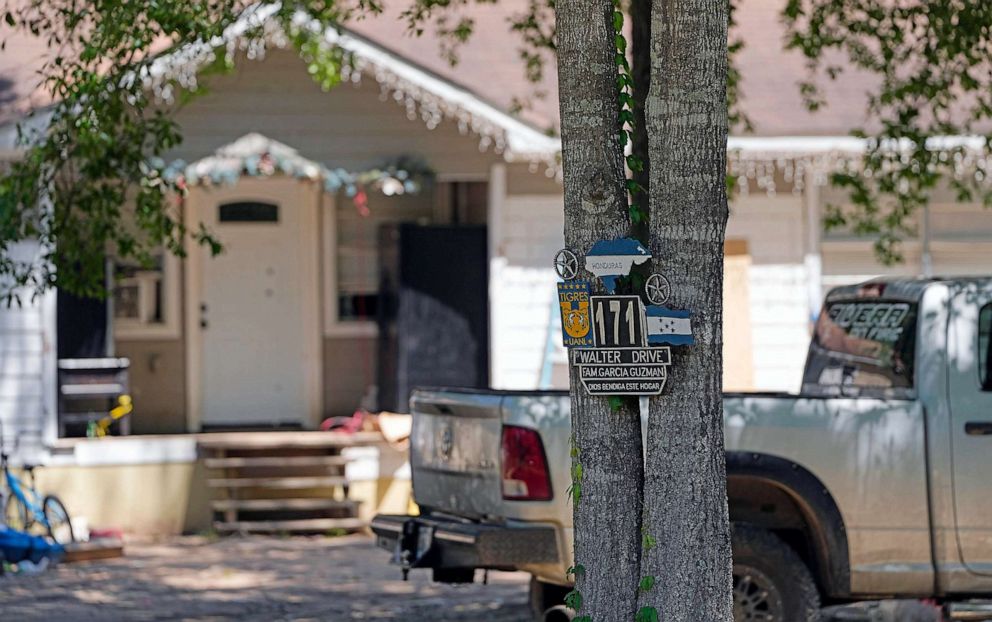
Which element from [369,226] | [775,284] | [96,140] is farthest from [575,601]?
[369,226]

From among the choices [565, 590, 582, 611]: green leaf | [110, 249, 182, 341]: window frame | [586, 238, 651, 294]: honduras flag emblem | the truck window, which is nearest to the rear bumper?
the truck window

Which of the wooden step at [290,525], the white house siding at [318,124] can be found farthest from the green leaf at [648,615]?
the white house siding at [318,124]

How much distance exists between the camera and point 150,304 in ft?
45.8

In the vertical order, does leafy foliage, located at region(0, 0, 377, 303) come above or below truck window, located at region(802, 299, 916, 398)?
above

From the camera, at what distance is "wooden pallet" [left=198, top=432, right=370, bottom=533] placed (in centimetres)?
1269

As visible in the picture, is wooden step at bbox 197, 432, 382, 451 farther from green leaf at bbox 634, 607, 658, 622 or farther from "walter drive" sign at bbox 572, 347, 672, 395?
green leaf at bbox 634, 607, 658, 622

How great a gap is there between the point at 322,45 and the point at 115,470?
3.97 metres

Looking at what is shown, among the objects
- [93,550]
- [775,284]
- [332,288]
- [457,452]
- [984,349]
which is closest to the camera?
[984,349]

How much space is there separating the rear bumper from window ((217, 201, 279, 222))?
7.34 m

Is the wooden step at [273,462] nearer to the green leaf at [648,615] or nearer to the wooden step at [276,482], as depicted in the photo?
the wooden step at [276,482]

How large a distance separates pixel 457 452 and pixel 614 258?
2758 mm

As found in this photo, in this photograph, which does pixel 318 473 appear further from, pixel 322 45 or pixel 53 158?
pixel 53 158

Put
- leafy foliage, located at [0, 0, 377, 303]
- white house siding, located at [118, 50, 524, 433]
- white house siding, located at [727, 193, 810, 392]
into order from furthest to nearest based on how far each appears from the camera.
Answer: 1. white house siding, located at [727, 193, 810, 392]
2. white house siding, located at [118, 50, 524, 433]
3. leafy foliage, located at [0, 0, 377, 303]

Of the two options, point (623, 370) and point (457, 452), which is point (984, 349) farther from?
point (623, 370)
